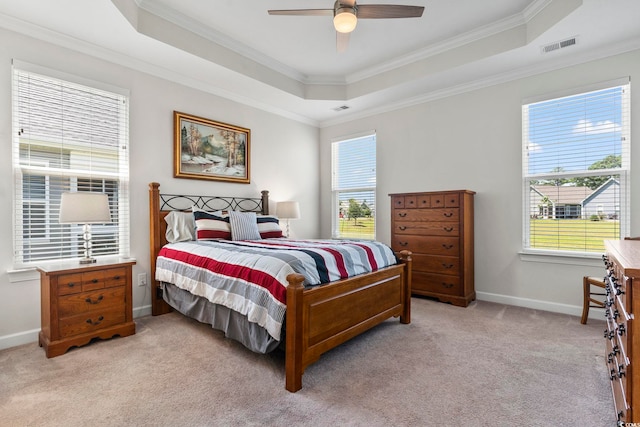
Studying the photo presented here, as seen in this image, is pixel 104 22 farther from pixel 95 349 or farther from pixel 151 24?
pixel 95 349

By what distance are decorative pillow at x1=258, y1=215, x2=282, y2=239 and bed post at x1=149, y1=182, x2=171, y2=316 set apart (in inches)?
46.2

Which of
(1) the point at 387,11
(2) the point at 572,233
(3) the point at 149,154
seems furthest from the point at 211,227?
(2) the point at 572,233

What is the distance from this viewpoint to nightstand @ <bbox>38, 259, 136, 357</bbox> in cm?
251

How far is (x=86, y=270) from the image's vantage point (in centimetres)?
266

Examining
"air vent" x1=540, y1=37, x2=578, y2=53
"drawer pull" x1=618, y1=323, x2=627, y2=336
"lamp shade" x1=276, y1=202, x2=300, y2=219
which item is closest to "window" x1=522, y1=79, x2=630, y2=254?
"air vent" x1=540, y1=37, x2=578, y2=53

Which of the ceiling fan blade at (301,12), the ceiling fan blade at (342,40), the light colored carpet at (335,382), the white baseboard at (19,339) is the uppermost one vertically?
the ceiling fan blade at (301,12)

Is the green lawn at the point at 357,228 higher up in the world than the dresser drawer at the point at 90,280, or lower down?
higher up

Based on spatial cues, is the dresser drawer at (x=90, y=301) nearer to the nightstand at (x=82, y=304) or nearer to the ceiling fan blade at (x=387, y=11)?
the nightstand at (x=82, y=304)

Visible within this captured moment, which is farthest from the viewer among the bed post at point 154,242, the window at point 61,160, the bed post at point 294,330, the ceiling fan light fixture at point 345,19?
the bed post at point 154,242

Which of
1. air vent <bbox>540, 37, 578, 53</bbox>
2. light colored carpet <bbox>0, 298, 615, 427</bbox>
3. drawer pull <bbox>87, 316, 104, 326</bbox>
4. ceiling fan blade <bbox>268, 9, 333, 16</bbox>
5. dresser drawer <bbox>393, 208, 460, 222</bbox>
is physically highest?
air vent <bbox>540, 37, 578, 53</bbox>

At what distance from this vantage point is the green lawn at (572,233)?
3.30m

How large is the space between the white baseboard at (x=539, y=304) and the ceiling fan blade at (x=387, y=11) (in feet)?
10.8

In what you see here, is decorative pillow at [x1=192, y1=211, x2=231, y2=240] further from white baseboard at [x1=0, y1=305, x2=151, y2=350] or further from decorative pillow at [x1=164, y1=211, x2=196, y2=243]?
white baseboard at [x1=0, y1=305, x2=151, y2=350]

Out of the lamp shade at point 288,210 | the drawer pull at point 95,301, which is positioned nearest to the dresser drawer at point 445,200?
the lamp shade at point 288,210
